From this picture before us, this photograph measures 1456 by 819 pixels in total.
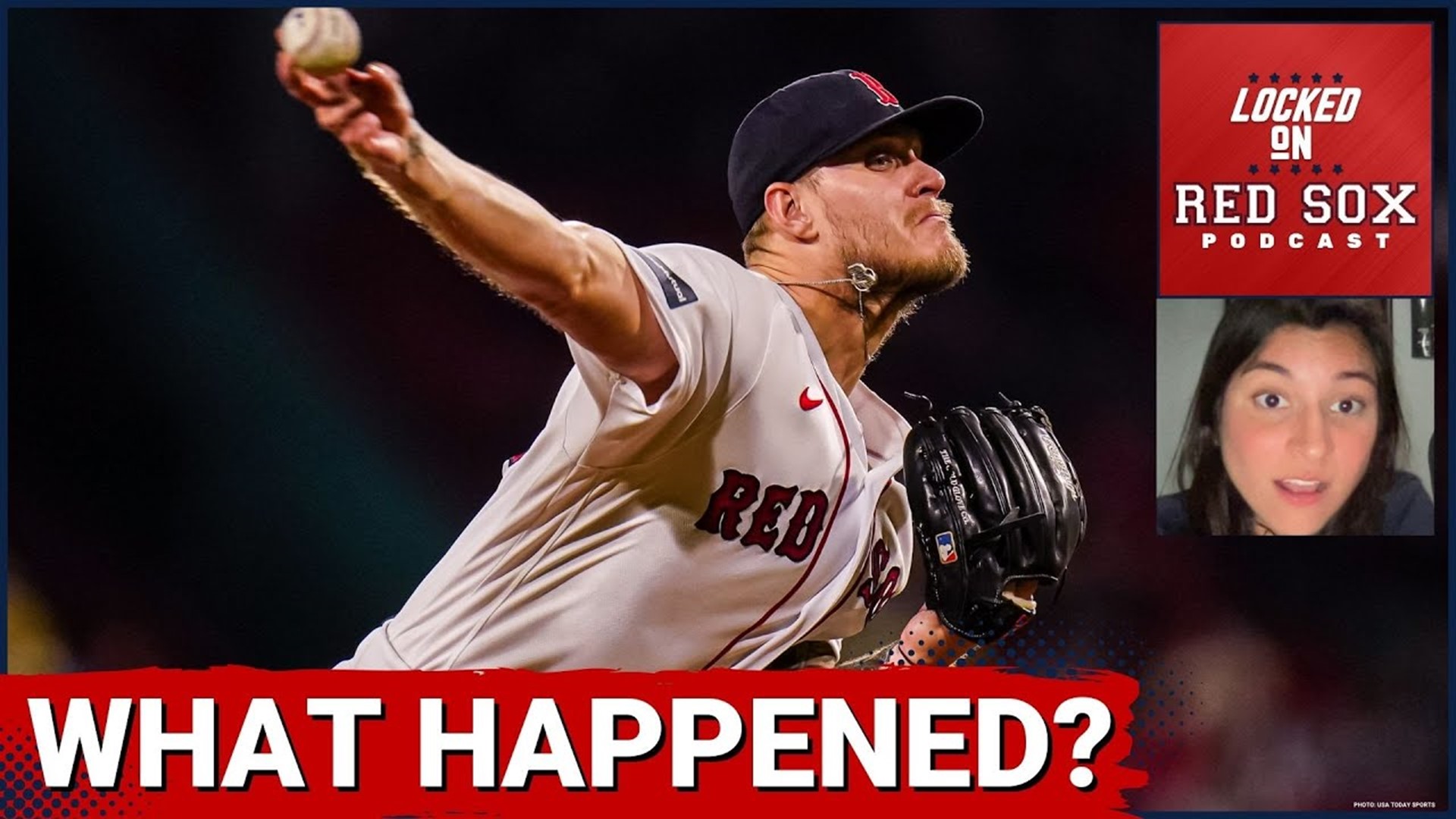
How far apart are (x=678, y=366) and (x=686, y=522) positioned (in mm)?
439

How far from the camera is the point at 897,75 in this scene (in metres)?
3.36

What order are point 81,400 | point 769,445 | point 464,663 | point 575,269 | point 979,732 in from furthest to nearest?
point 81,400, point 979,732, point 464,663, point 769,445, point 575,269

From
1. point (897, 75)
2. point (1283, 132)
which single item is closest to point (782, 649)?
point (897, 75)

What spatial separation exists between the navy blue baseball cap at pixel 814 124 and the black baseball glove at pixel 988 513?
1.88 feet

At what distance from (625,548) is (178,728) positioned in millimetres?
1156

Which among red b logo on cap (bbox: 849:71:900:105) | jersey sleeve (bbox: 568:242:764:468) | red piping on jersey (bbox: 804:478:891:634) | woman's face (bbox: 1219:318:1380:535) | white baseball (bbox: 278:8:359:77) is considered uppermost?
red b logo on cap (bbox: 849:71:900:105)

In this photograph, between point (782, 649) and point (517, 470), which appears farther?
point (782, 649)

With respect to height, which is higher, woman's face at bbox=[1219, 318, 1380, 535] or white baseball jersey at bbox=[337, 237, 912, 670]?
woman's face at bbox=[1219, 318, 1380, 535]

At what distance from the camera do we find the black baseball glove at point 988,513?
9.44 feet

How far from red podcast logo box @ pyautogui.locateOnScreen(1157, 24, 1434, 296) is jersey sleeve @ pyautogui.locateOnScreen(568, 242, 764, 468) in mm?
1425

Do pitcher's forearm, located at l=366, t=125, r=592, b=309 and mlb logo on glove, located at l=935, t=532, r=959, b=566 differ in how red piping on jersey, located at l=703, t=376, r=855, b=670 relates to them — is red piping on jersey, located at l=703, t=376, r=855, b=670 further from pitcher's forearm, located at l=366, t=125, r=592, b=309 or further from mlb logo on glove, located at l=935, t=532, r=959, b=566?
→ pitcher's forearm, located at l=366, t=125, r=592, b=309

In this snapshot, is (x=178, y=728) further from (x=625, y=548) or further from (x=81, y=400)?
(x=625, y=548)

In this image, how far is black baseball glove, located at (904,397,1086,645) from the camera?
2.88 meters

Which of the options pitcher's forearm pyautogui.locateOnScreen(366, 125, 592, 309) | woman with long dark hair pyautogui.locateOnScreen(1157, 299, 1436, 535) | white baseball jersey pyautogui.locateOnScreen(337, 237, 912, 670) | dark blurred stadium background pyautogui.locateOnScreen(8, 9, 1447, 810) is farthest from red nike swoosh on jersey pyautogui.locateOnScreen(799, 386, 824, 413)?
woman with long dark hair pyautogui.locateOnScreen(1157, 299, 1436, 535)
